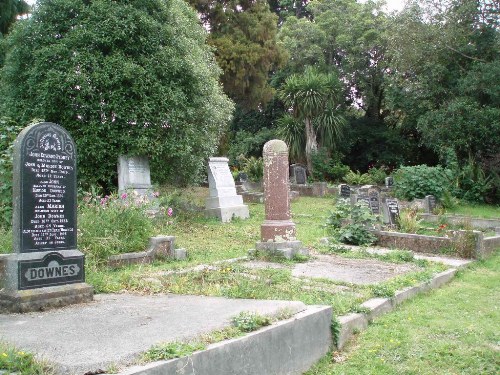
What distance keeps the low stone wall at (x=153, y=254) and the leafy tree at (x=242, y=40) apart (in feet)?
46.5

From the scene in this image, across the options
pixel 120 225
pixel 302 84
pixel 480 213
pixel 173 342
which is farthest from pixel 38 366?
pixel 302 84

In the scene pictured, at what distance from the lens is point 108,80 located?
13.3m

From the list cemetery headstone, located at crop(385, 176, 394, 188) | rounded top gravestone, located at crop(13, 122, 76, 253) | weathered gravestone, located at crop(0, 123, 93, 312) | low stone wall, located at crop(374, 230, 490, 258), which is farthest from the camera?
cemetery headstone, located at crop(385, 176, 394, 188)

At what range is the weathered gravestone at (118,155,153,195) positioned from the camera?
559 inches

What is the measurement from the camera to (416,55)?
24.0m

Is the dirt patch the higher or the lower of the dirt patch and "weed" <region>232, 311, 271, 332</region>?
the lower

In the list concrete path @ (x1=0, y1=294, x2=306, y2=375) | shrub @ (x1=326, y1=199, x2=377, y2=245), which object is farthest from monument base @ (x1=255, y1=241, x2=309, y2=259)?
concrete path @ (x1=0, y1=294, x2=306, y2=375)

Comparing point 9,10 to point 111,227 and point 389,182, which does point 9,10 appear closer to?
point 111,227

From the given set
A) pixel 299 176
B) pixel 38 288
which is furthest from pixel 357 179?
pixel 38 288

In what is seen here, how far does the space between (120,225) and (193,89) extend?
681cm

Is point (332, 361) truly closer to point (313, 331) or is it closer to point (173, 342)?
point (313, 331)

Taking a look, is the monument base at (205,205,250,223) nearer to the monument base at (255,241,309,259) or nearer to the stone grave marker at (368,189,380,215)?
the stone grave marker at (368,189,380,215)

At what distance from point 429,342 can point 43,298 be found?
388 centimetres

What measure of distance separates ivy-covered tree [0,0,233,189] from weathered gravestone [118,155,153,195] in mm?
255
